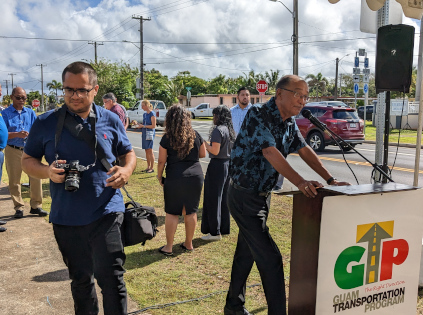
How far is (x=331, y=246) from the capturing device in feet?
9.02

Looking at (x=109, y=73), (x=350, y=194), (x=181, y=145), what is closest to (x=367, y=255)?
(x=350, y=194)

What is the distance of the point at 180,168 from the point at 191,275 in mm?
1247

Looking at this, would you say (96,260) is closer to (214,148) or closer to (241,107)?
(214,148)

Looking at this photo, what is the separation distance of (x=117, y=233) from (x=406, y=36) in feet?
11.6

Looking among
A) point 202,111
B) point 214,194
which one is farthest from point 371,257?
point 202,111

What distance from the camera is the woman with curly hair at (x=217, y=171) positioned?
18.2ft

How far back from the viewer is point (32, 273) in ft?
15.0

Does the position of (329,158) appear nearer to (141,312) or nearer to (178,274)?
(178,274)

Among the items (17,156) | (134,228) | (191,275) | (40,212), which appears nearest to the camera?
(134,228)

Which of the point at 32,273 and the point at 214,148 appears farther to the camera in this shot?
the point at 214,148

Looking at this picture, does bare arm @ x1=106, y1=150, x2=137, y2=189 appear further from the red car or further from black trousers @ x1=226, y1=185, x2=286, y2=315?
the red car

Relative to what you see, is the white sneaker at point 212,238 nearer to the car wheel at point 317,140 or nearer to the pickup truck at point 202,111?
the car wheel at point 317,140

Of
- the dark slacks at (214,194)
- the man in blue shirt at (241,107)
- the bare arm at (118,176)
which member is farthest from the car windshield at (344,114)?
the bare arm at (118,176)

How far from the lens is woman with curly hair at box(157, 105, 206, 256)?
4938 mm
